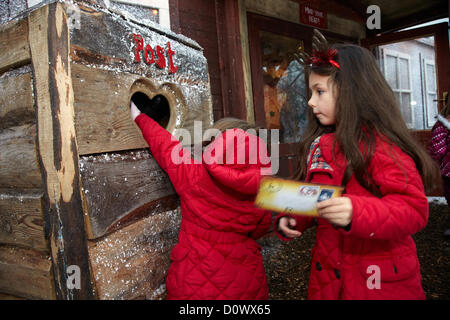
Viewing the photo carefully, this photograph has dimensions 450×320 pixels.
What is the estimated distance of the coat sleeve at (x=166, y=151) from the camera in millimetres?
1592

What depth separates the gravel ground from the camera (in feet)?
8.97

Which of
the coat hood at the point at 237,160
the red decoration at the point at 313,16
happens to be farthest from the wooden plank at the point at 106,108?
the red decoration at the point at 313,16

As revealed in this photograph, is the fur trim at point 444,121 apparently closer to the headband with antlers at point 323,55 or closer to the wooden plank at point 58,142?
the headband with antlers at point 323,55

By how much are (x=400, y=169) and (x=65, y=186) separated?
1227 millimetres

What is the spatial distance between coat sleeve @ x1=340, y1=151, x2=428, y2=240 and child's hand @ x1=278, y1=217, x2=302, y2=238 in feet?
1.01

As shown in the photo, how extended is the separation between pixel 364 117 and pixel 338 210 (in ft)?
1.52

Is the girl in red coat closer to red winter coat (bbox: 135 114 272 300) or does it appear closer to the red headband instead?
the red headband

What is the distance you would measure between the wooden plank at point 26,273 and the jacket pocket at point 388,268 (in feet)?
4.02

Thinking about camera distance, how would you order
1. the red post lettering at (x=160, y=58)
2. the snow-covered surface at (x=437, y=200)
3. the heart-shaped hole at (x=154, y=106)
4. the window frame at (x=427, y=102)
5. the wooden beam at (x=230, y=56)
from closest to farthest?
1. the red post lettering at (x=160, y=58)
2. the heart-shaped hole at (x=154, y=106)
3. the wooden beam at (x=230, y=56)
4. the snow-covered surface at (x=437, y=200)
5. the window frame at (x=427, y=102)
